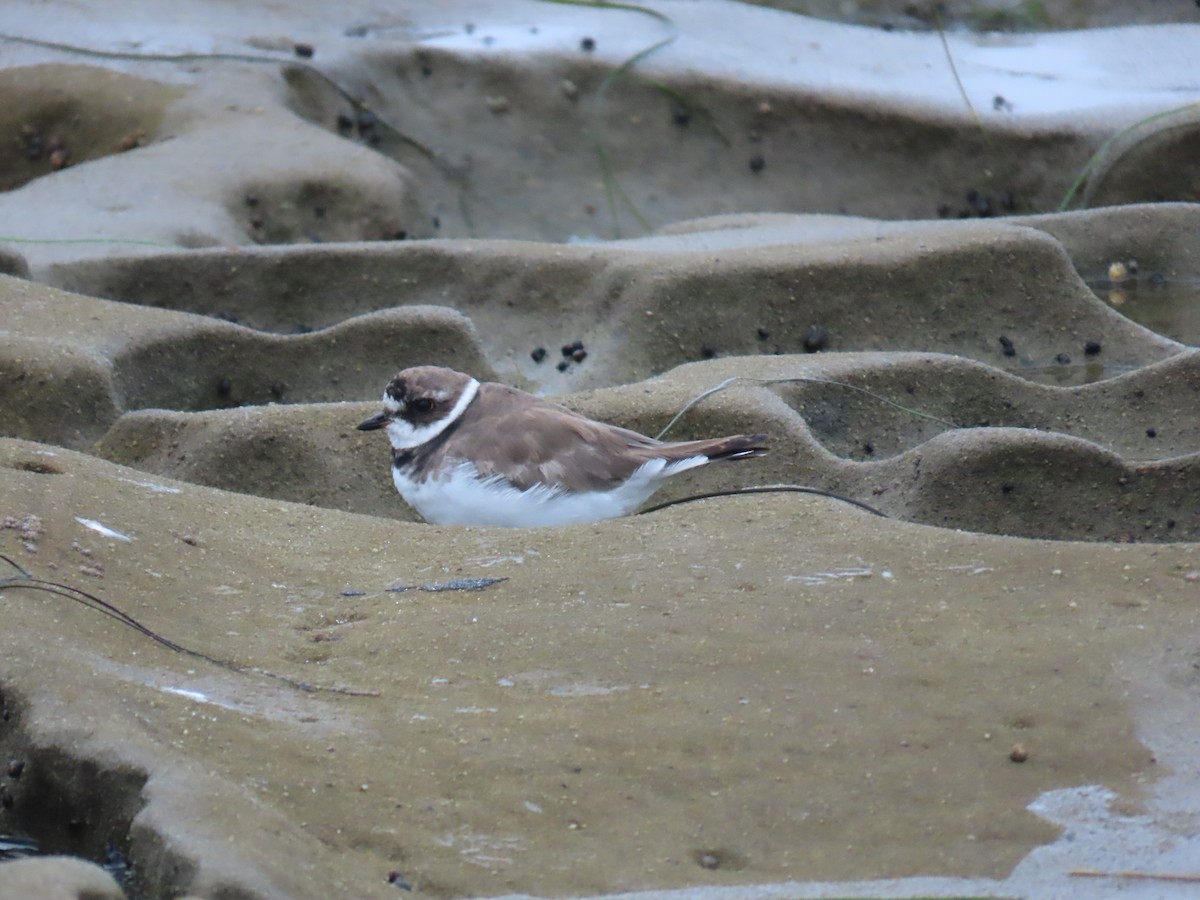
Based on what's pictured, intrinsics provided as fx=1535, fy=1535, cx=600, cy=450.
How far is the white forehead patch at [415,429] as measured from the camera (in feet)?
16.3

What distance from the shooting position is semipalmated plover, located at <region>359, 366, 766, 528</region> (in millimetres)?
4871

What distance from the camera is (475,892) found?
2.58 m

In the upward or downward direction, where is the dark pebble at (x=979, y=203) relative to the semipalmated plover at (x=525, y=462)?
downward

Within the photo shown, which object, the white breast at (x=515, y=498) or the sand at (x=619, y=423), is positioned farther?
the white breast at (x=515, y=498)

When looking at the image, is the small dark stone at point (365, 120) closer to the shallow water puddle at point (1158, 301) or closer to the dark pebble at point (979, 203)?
the dark pebble at point (979, 203)

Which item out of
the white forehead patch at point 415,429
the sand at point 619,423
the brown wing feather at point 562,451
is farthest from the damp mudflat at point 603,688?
the white forehead patch at point 415,429

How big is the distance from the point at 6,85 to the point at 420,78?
2.41 metres

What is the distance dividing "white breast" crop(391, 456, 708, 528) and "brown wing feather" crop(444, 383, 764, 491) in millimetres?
33

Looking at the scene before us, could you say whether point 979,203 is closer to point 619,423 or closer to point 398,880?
point 619,423

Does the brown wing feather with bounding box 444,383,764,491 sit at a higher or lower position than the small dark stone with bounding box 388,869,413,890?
lower

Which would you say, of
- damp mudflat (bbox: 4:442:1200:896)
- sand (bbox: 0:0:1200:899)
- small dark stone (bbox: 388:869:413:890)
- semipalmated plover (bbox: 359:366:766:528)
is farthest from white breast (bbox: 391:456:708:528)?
small dark stone (bbox: 388:869:413:890)

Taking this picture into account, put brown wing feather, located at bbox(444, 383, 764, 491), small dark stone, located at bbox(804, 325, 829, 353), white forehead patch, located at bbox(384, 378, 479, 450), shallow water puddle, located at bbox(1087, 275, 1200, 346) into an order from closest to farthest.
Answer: brown wing feather, located at bbox(444, 383, 764, 491) → white forehead patch, located at bbox(384, 378, 479, 450) → small dark stone, located at bbox(804, 325, 829, 353) → shallow water puddle, located at bbox(1087, 275, 1200, 346)

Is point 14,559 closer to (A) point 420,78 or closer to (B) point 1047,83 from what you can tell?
(A) point 420,78

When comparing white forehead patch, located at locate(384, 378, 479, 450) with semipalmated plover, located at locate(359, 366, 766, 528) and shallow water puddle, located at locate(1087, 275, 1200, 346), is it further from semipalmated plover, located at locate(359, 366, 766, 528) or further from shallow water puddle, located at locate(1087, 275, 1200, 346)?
shallow water puddle, located at locate(1087, 275, 1200, 346)
